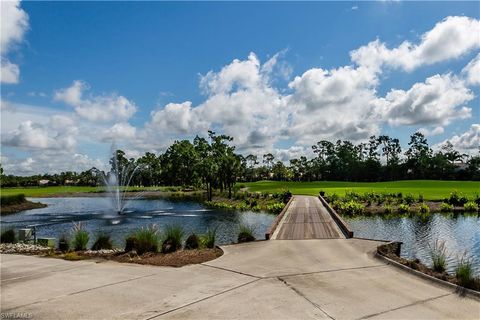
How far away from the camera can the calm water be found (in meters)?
18.6

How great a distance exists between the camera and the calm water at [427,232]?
1856 cm

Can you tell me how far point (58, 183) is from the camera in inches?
6403

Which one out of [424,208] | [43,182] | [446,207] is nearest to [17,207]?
[424,208]

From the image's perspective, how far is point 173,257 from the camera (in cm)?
1420

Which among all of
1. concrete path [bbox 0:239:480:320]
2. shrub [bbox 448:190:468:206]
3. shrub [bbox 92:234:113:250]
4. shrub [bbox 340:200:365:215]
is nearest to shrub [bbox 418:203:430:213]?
shrub [bbox 448:190:468:206]

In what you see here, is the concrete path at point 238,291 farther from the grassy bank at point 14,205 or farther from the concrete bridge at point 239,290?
the grassy bank at point 14,205

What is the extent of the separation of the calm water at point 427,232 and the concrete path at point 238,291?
6686 millimetres

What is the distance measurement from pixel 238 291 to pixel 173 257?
18.3ft

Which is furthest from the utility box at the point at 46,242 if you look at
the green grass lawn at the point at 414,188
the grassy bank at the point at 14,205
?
the grassy bank at the point at 14,205

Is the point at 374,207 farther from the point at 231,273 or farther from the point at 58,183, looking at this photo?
the point at 58,183

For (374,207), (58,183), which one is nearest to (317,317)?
(374,207)

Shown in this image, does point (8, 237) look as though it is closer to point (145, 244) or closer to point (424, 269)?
point (145, 244)

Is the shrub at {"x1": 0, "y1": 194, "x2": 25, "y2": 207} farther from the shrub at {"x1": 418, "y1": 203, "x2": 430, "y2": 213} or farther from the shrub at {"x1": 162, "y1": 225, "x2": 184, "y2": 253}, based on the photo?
the shrub at {"x1": 418, "y1": 203, "x2": 430, "y2": 213}

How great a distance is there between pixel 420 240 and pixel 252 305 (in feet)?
59.1
